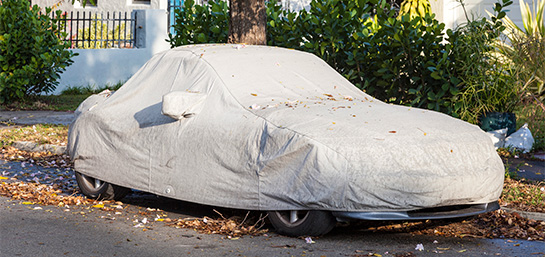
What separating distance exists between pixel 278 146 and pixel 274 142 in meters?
0.05

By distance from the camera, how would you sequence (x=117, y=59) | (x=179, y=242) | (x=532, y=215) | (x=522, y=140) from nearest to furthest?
(x=179, y=242) → (x=532, y=215) → (x=522, y=140) → (x=117, y=59)

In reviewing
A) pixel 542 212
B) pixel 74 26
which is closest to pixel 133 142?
pixel 542 212

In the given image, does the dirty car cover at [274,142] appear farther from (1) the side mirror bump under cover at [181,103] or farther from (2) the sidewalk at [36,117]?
(2) the sidewalk at [36,117]

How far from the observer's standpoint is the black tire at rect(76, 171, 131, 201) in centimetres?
714

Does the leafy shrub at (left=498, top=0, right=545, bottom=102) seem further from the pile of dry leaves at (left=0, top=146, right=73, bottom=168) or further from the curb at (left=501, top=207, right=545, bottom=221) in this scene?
the pile of dry leaves at (left=0, top=146, right=73, bottom=168)

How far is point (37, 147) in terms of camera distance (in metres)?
10.8

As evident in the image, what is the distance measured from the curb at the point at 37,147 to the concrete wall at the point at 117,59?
8378mm

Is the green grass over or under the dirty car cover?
under

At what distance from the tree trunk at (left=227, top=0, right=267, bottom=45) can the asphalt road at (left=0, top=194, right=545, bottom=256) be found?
4435 mm

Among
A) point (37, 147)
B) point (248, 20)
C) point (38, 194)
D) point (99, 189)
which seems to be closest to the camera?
point (99, 189)

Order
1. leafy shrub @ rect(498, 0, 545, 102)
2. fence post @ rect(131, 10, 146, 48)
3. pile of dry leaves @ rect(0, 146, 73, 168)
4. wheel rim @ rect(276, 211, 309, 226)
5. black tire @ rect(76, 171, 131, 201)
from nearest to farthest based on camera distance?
wheel rim @ rect(276, 211, 309, 226) → black tire @ rect(76, 171, 131, 201) → pile of dry leaves @ rect(0, 146, 73, 168) → leafy shrub @ rect(498, 0, 545, 102) → fence post @ rect(131, 10, 146, 48)

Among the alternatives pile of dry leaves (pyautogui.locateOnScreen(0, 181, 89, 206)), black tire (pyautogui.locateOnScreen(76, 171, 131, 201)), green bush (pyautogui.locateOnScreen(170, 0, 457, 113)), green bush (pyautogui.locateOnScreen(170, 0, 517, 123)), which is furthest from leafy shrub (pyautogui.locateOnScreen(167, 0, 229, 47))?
black tire (pyautogui.locateOnScreen(76, 171, 131, 201))

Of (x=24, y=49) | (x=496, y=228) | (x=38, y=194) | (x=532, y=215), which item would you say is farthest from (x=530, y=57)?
(x=24, y=49)

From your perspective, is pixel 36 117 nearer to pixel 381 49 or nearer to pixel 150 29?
pixel 150 29
